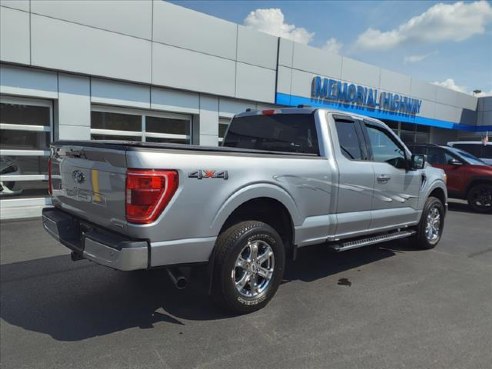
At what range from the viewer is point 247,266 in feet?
12.9

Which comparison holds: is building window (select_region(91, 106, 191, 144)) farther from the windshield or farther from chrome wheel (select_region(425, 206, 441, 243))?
the windshield

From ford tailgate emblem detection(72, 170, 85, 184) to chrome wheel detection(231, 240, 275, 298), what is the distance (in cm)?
156

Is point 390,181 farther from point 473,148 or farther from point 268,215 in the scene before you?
point 473,148

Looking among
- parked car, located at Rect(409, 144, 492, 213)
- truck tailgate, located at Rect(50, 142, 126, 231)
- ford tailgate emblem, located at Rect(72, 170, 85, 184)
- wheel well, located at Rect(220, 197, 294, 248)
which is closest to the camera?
truck tailgate, located at Rect(50, 142, 126, 231)

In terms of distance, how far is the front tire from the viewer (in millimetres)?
3684

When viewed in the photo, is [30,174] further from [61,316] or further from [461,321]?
[461,321]

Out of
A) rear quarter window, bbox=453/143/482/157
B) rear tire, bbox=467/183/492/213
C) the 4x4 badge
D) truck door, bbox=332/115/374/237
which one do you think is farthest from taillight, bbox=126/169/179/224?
rear quarter window, bbox=453/143/482/157

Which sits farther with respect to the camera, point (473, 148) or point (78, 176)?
point (473, 148)

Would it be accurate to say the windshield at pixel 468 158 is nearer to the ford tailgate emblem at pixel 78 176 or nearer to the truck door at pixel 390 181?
the truck door at pixel 390 181

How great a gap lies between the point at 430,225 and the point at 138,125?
25.0ft

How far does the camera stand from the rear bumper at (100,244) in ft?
10.5

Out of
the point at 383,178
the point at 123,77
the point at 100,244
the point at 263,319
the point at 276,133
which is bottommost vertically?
the point at 263,319

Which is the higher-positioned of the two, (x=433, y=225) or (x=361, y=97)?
(x=361, y=97)

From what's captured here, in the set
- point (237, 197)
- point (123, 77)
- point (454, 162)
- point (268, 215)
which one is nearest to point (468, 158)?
point (454, 162)
